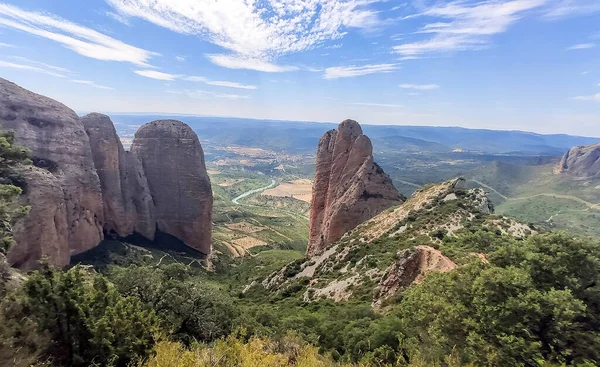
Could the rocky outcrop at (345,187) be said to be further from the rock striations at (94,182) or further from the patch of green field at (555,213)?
the patch of green field at (555,213)

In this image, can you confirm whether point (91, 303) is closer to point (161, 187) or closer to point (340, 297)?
point (340, 297)

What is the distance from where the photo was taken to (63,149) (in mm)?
50625

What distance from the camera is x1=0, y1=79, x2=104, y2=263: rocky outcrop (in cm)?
4747

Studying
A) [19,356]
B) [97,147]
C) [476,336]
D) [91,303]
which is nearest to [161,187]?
[97,147]

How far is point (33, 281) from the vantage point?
52.8 ft

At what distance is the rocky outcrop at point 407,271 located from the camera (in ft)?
95.3

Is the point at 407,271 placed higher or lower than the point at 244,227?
higher

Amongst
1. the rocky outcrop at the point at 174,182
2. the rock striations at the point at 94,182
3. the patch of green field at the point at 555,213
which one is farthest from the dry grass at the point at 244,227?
the patch of green field at the point at 555,213

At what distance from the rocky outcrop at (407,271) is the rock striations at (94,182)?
120 feet

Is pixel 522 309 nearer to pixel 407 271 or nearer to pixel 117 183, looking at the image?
pixel 407 271

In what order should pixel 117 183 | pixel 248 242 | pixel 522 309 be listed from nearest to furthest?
pixel 522 309
pixel 117 183
pixel 248 242

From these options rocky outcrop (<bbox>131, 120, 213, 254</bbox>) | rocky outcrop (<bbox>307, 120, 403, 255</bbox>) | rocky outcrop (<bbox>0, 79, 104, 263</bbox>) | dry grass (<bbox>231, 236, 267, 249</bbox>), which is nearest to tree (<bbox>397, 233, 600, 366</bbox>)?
rocky outcrop (<bbox>307, 120, 403, 255</bbox>)

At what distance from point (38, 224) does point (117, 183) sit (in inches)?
911

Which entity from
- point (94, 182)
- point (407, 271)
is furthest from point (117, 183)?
point (407, 271)
